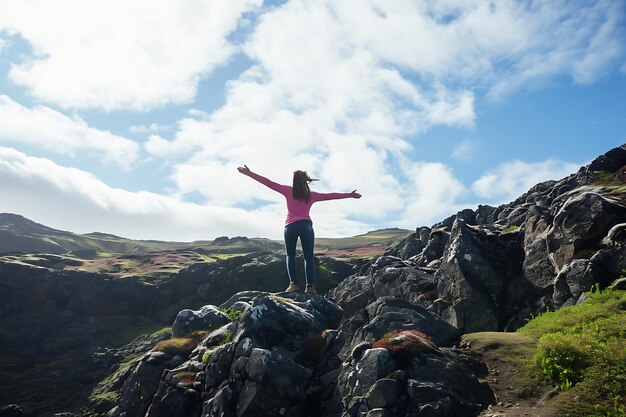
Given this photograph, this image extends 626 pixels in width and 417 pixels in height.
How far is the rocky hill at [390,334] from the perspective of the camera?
12586 mm

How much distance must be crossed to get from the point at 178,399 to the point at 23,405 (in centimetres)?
4767

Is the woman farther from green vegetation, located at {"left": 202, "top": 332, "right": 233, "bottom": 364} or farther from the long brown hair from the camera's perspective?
green vegetation, located at {"left": 202, "top": 332, "right": 233, "bottom": 364}

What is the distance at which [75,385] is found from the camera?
56031 mm

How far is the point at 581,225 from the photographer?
20578 millimetres

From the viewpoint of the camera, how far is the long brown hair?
20.0 metres

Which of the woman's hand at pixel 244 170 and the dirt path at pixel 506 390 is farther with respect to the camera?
the woman's hand at pixel 244 170

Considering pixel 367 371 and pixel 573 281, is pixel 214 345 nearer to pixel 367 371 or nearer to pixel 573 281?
pixel 367 371

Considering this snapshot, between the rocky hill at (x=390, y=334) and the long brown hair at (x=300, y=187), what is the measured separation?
5133 millimetres

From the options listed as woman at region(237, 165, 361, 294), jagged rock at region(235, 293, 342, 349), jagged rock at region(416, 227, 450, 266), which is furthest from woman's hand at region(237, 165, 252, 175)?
jagged rock at region(416, 227, 450, 266)

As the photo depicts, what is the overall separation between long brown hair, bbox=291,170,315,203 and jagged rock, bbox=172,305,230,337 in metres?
8.51

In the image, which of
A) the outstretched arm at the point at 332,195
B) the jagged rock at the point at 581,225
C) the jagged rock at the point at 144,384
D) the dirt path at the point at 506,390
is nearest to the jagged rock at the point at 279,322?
the jagged rock at the point at 144,384

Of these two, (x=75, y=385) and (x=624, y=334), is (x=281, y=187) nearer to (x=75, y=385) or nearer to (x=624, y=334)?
(x=624, y=334)

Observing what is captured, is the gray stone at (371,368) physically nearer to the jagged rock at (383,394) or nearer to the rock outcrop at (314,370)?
the rock outcrop at (314,370)

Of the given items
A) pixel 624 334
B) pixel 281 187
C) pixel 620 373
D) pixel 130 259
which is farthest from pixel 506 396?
pixel 130 259
